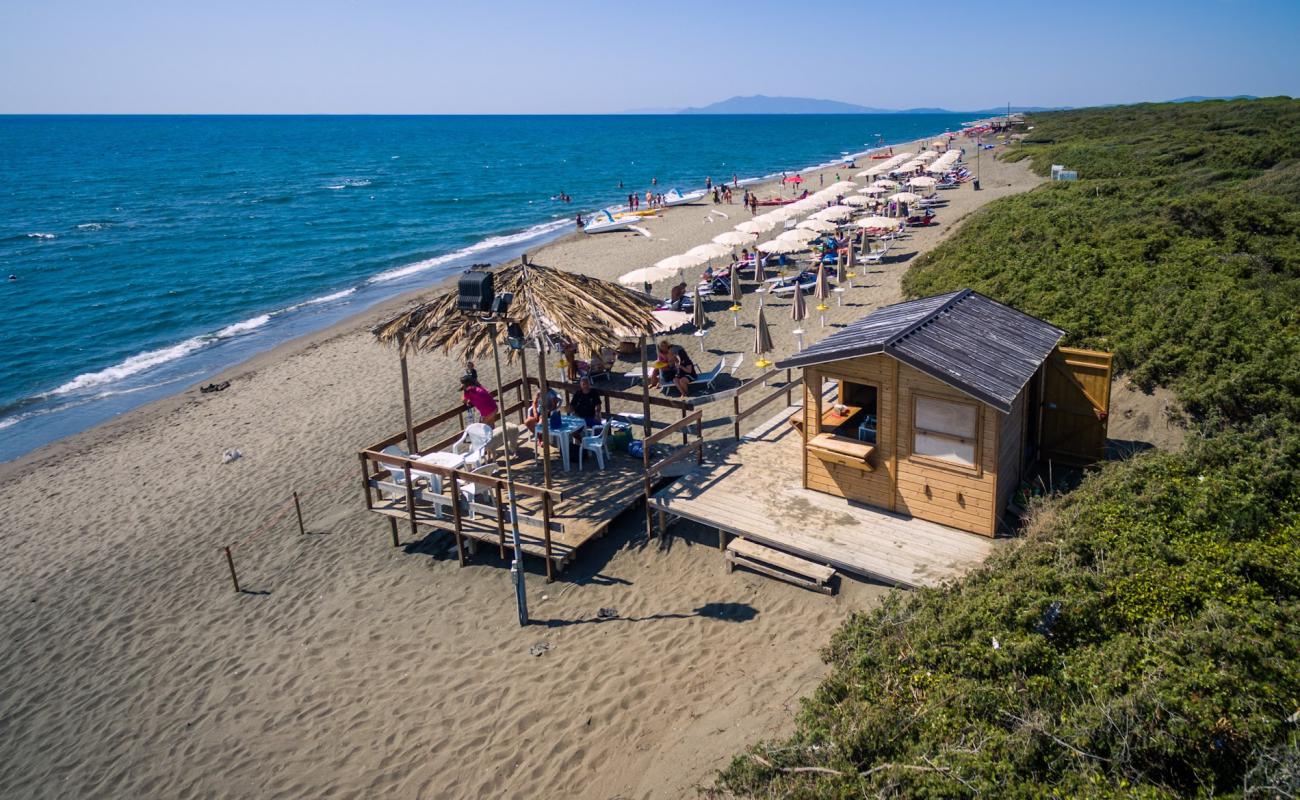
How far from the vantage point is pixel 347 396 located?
18.7 metres

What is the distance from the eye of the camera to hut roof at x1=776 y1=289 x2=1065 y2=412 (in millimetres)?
8305

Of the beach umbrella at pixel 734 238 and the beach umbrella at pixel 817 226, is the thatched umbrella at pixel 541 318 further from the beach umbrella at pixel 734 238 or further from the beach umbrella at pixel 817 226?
the beach umbrella at pixel 817 226

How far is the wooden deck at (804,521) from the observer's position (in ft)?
27.3

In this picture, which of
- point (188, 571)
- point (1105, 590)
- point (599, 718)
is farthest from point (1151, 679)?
point (188, 571)

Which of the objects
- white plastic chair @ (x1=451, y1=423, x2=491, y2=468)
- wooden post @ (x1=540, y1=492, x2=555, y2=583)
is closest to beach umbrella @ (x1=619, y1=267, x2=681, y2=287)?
white plastic chair @ (x1=451, y1=423, x2=491, y2=468)

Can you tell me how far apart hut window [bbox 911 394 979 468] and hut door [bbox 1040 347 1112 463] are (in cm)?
221

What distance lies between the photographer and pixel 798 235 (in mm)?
25469

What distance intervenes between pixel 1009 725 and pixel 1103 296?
1134 cm

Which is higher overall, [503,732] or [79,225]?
[79,225]

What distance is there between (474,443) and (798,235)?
55.2 ft

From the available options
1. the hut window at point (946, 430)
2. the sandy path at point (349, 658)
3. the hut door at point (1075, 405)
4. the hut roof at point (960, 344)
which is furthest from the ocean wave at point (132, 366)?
the hut door at point (1075, 405)

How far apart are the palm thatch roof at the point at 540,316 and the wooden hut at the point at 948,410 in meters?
2.81

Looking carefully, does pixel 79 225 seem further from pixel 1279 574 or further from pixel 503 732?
pixel 1279 574

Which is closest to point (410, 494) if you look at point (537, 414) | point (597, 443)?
point (537, 414)
